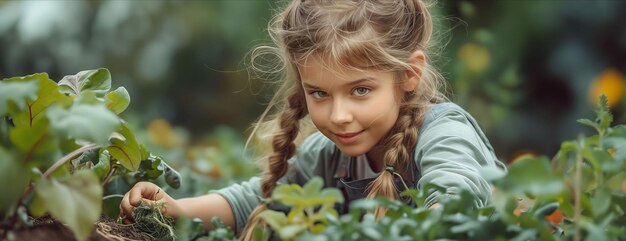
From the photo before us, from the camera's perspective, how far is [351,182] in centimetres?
247

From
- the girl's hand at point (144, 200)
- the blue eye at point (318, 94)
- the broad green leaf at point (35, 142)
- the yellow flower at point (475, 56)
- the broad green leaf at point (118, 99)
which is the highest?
the yellow flower at point (475, 56)

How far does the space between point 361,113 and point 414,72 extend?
0.83 ft

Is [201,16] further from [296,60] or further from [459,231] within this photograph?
[459,231]

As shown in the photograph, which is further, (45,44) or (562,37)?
(45,44)

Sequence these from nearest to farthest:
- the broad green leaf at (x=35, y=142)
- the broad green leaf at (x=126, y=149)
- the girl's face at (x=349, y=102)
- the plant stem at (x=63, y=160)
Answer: the broad green leaf at (x=35, y=142) → the plant stem at (x=63, y=160) → the broad green leaf at (x=126, y=149) → the girl's face at (x=349, y=102)

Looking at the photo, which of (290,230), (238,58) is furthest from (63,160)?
(238,58)

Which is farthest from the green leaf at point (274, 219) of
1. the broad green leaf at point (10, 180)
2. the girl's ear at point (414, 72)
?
the girl's ear at point (414, 72)

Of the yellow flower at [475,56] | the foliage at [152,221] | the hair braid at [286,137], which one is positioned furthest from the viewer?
the yellow flower at [475,56]

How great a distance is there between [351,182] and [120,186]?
605mm

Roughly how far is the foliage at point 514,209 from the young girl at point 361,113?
575mm

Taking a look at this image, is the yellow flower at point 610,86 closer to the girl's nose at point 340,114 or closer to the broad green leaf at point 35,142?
the girl's nose at point 340,114

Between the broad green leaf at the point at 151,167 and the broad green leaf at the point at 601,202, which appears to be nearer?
the broad green leaf at the point at 601,202

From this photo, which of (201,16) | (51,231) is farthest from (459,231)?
(201,16)

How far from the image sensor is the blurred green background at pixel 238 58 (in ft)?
13.7
